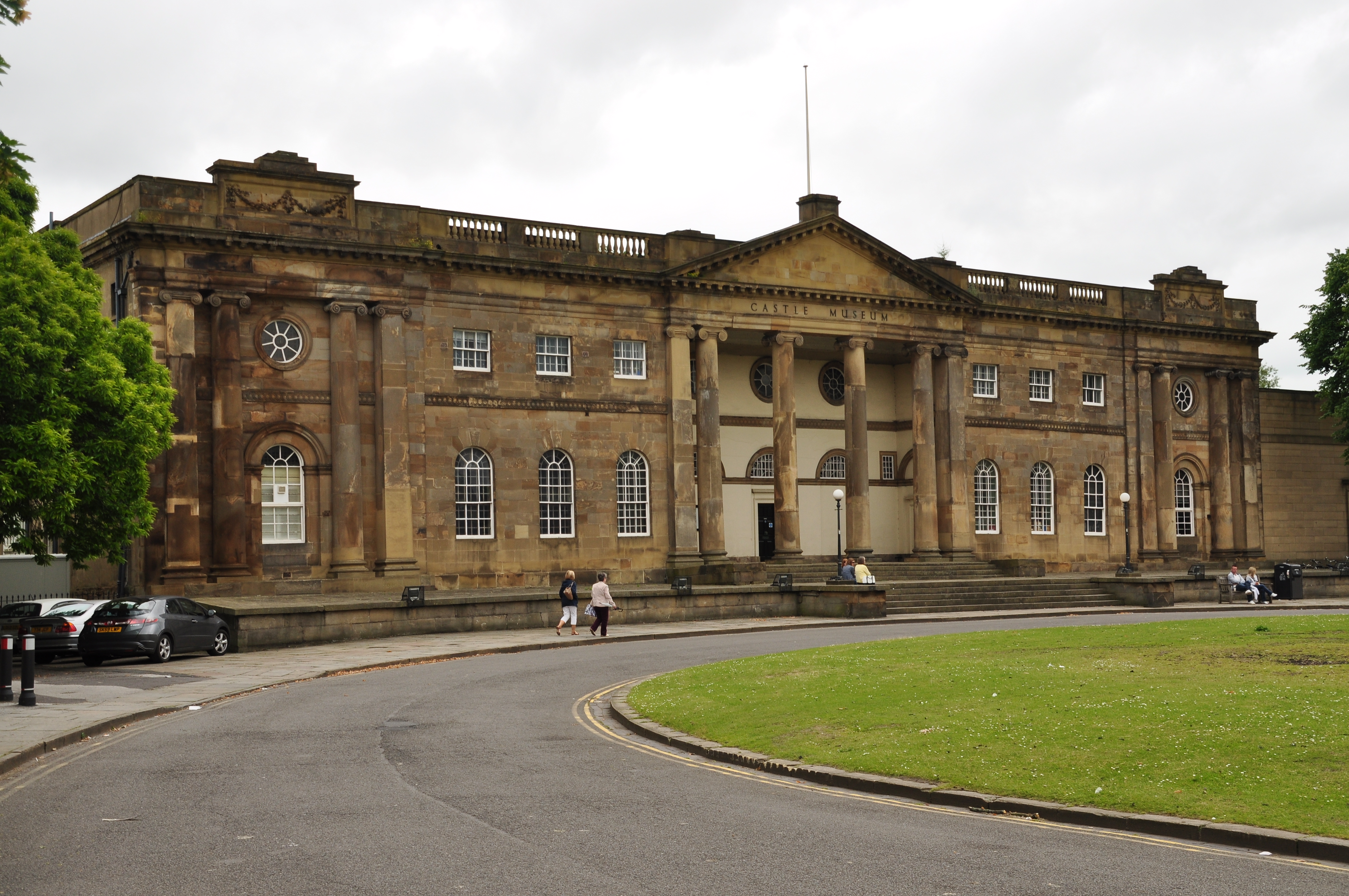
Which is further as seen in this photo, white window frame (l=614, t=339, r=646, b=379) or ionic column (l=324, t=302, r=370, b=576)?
white window frame (l=614, t=339, r=646, b=379)

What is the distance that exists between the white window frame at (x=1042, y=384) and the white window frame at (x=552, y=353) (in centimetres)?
1957

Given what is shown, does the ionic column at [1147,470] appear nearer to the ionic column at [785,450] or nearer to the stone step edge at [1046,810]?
the ionic column at [785,450]

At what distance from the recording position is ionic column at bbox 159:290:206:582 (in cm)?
3703

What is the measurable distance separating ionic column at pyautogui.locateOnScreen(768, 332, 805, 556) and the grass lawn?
22541 millimetres

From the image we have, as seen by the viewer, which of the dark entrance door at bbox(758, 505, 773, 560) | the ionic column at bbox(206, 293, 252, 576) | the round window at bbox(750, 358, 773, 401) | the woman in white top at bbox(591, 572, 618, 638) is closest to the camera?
the woman in white top at bbox(591, 572, 618, 638)

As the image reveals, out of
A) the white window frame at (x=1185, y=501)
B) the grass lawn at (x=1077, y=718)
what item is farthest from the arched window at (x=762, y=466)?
the grass lawn at (x=1077, y=718)

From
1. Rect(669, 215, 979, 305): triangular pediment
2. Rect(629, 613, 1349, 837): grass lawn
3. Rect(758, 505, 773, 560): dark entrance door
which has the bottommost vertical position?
Rect(629, 613, 1349, 837): grass lawn

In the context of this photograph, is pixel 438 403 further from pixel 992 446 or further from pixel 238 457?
pixel 992 446

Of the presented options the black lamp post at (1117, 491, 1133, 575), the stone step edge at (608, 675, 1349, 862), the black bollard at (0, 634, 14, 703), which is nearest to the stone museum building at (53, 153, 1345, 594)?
the black lamp post at (1117, 491, 1133, 575)

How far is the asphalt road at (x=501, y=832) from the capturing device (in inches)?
349

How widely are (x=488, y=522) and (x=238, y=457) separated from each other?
8029mm

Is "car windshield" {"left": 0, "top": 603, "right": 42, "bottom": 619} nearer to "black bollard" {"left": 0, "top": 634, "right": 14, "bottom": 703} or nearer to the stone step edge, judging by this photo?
"black bollard" {"left": 0, "top": 634, "right": 14, "bottom": 703}

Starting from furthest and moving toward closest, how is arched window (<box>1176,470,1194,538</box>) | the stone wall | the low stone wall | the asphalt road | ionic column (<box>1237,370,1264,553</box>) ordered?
the stone wall < ionic column (<box>1237,370,1264,553</box>) < arched window (<box>1176,470,1194,538</box>) < the low stone wall < the asphalt road

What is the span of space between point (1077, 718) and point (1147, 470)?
44053mm
